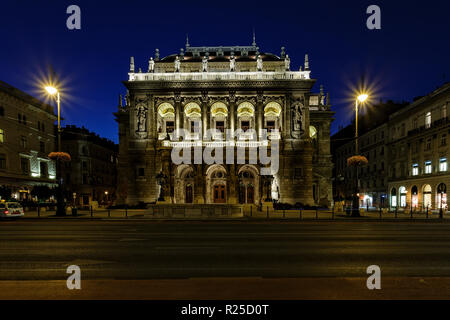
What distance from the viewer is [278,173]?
44.2 meters

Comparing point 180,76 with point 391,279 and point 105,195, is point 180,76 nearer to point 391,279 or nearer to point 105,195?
point 105,195

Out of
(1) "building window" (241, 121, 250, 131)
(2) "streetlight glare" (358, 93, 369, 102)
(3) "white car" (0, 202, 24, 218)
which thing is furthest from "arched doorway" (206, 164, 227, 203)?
(2) "streetlight glare" (358, 93, 369, 102)

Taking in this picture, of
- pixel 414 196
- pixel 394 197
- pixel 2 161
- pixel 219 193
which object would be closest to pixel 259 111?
pixel 219 193

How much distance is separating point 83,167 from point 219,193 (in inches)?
1239

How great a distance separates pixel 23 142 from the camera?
4506 cm

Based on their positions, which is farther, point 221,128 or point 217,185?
point 221,128

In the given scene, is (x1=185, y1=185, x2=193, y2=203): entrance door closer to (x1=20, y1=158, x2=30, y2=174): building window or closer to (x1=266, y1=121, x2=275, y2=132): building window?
(x1=266, y1=121, x2=275, y2=132): building window

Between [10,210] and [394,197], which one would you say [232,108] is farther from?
[10,210]

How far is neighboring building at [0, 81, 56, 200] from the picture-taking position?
41.0m

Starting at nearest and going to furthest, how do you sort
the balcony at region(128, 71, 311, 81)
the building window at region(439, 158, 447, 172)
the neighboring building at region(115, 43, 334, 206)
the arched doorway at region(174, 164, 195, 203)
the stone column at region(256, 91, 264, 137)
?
1. the building window at region(439, 158, 447, 172)
2. the neighboring building at region(115, 43, 334, 206)
3. the stone column at region(256, 91, 264, 137)
4. the balcony at region(128, 71, 311, 81)
5. the arched doorway at region(174, 164, 195, 203)

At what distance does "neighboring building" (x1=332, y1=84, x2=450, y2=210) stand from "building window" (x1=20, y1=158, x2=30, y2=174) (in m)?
44.9

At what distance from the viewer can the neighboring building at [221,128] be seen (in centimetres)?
4419
